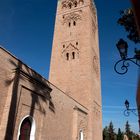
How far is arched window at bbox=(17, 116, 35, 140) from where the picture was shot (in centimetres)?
862

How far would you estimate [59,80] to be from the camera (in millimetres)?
19328

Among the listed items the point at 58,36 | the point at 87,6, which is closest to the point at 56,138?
the point at 58,36

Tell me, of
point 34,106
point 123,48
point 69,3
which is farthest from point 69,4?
point 123,48

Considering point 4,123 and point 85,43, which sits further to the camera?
point 85,43

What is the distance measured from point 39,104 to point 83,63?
33.3ft

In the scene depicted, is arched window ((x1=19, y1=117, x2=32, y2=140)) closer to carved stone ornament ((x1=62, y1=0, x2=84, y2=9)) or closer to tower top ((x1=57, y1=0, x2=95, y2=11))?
tower top ((x1=57, y1=0, x2=95, y2=11))

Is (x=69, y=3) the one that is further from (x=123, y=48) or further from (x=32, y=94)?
(x=123, y=48)

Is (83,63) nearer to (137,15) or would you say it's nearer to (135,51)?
(135,51)

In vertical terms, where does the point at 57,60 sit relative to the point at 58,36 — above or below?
below

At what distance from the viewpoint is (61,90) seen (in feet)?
43.3

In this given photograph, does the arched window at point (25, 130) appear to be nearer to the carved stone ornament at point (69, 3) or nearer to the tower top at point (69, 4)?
the tower top at point (69, 4)

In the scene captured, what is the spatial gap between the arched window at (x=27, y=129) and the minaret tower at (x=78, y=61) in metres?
7.81

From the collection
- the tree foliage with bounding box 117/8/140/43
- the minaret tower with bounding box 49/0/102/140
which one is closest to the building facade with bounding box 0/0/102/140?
the minaret tower with bounding box 49/0/102/140

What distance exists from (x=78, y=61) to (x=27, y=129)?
1154 cm
